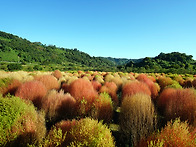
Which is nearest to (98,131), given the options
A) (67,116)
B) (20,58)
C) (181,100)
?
(67,116)

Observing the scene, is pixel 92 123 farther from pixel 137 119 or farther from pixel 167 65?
pixel 167 65

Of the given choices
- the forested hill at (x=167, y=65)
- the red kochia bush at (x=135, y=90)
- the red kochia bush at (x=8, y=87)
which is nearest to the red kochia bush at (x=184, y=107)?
the red kochia bush at (x=135, y=90)

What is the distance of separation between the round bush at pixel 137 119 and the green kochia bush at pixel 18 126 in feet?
8.61

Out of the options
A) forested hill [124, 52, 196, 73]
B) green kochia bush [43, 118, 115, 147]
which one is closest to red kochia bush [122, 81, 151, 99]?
A: green kochia bush [43, 118, 115, 147]

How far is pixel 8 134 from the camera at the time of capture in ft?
10.3

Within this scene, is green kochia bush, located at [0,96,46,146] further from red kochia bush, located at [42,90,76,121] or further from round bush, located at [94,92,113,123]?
round bush, located at [94,92,113,123]

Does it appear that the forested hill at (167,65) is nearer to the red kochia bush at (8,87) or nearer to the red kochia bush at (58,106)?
the red kochia bush at (58,106)

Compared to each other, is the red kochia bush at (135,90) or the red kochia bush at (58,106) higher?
the red kochia bush at (135,90)

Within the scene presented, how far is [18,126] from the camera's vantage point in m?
3.32

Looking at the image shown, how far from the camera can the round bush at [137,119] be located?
140 inches

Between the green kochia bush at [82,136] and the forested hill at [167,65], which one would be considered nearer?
the green kochia bush at [82,136]

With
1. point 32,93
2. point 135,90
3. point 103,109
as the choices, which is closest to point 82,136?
point 103,109

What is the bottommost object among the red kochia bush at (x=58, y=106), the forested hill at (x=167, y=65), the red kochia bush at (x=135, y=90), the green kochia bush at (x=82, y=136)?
the red kochia bush at (x=58, y=106)

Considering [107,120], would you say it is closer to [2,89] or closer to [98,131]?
[98,131]
